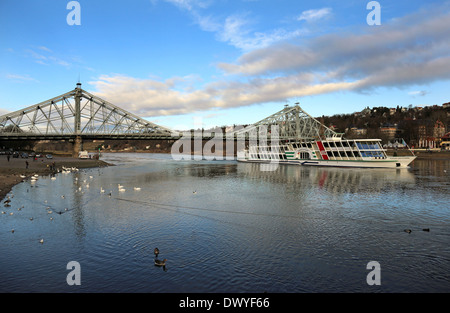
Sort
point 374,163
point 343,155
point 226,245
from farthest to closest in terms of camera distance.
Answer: point 343,155
point 374,163
point 226,245

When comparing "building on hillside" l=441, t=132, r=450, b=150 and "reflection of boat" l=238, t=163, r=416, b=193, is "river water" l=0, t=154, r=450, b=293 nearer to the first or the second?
"reflection of boat" l=238, t=163, r=416, b=193

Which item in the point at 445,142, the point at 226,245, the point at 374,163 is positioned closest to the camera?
the point at 226,245

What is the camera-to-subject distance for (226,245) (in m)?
12.8

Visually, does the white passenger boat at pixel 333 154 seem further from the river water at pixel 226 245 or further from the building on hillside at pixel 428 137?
the building on hillside at pixel 428 137

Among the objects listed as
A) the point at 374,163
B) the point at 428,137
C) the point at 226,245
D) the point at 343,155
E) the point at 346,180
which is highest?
the point at 428,137

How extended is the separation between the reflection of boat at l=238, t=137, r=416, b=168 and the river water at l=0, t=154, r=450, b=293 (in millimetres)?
37346

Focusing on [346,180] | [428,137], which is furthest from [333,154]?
[428,137]

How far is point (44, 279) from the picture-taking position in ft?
30.8

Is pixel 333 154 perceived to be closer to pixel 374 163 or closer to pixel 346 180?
pixel 374 163

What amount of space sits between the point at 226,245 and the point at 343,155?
190 feet

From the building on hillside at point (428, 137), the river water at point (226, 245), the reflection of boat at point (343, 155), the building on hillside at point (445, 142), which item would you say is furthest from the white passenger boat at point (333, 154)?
the building on hillside at point (445, 142)

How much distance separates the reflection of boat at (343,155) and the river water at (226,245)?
1470 inches

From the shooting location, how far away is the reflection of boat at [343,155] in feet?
189
